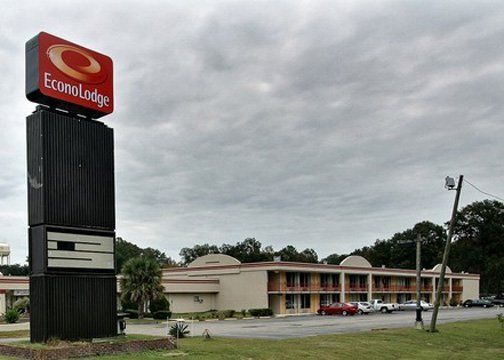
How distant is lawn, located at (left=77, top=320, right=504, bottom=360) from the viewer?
20.8 m

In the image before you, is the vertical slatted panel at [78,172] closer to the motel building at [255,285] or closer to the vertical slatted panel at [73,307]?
the vertical slatted panel at [73,307]

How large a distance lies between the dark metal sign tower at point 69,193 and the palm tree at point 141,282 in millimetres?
30147

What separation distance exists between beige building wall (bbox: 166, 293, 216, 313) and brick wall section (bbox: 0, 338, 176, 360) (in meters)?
41.1

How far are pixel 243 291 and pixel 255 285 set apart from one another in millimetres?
1742

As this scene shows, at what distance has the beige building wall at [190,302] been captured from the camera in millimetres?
61569

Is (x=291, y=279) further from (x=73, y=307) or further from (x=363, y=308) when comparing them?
(x=73, y=307)

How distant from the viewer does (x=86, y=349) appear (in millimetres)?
18203

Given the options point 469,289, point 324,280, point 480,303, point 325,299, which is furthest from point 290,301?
point 469,289

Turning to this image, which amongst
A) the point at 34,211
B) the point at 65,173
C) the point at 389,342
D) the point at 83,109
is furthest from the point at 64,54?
the point at 389,342

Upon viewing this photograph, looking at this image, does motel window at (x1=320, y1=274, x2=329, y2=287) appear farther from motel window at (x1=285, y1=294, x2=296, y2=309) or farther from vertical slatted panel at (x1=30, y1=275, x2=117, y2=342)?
vertical slatted panel at (x1=30, y1=275, x2=117, y2=342)

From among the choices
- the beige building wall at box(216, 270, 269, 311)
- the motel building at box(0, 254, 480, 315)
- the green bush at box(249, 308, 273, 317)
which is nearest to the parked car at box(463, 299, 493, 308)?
the motel building at box(0, 254, 480, 315)

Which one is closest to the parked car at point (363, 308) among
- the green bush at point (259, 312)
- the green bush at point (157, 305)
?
the green bush at point (259, 312)

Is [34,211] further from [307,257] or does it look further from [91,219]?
[307,257]

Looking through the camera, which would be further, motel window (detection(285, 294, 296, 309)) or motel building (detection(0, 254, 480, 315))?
motel window (detection(285, 294, 296, 309))
